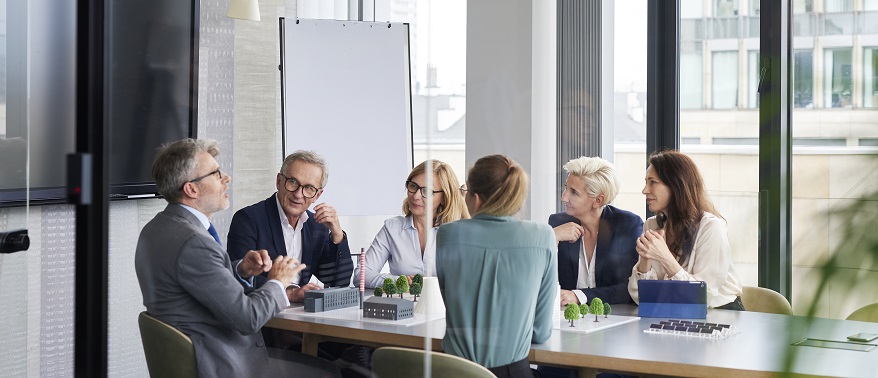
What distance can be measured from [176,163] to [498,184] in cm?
137

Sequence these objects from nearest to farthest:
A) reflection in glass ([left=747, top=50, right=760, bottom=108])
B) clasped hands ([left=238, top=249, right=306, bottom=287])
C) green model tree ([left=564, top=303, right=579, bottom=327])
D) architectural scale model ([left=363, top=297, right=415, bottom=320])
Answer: reflection in glass ([left=747, top=50, right=760, bottom=108]), green model tree ([left=564, top=303, right=579, bottom=327]), architectural scale model ([left=363, top=297, right=415, bottom=320]), clasped hands ([left=238, top=249, right=306, bottom=287])

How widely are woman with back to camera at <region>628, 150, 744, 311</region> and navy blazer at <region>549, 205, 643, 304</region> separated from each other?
0.03 meters

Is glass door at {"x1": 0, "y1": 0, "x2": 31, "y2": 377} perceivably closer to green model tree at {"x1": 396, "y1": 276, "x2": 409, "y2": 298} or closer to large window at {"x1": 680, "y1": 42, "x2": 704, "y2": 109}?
green model tree at {"x1": 396, "y1": 276, "x2": 409, "y2": 298}

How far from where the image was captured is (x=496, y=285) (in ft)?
7.01

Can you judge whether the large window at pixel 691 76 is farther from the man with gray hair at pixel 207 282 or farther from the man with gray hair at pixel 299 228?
the man with gray hair at pixel 207 282

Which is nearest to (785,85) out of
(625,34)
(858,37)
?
(858,37)

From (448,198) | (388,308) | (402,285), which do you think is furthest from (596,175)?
(388,308)

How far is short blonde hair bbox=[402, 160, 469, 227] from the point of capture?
2168 mm

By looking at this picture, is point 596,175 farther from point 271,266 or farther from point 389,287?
point 271,266

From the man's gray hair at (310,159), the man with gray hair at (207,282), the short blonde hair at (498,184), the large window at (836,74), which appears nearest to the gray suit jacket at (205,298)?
the man with gray hair at (207,282)

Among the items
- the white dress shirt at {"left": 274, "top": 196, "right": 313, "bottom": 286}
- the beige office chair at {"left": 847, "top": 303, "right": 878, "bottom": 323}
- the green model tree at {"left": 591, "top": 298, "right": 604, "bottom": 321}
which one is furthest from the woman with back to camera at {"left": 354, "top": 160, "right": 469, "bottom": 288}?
the beige office chair at {"left": 847, "top": 303, "right": 878, "bottom": 323}

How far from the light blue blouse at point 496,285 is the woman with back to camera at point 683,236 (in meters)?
0.27

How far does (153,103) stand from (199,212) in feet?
2.36

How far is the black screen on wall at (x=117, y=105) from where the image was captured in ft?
10.1
